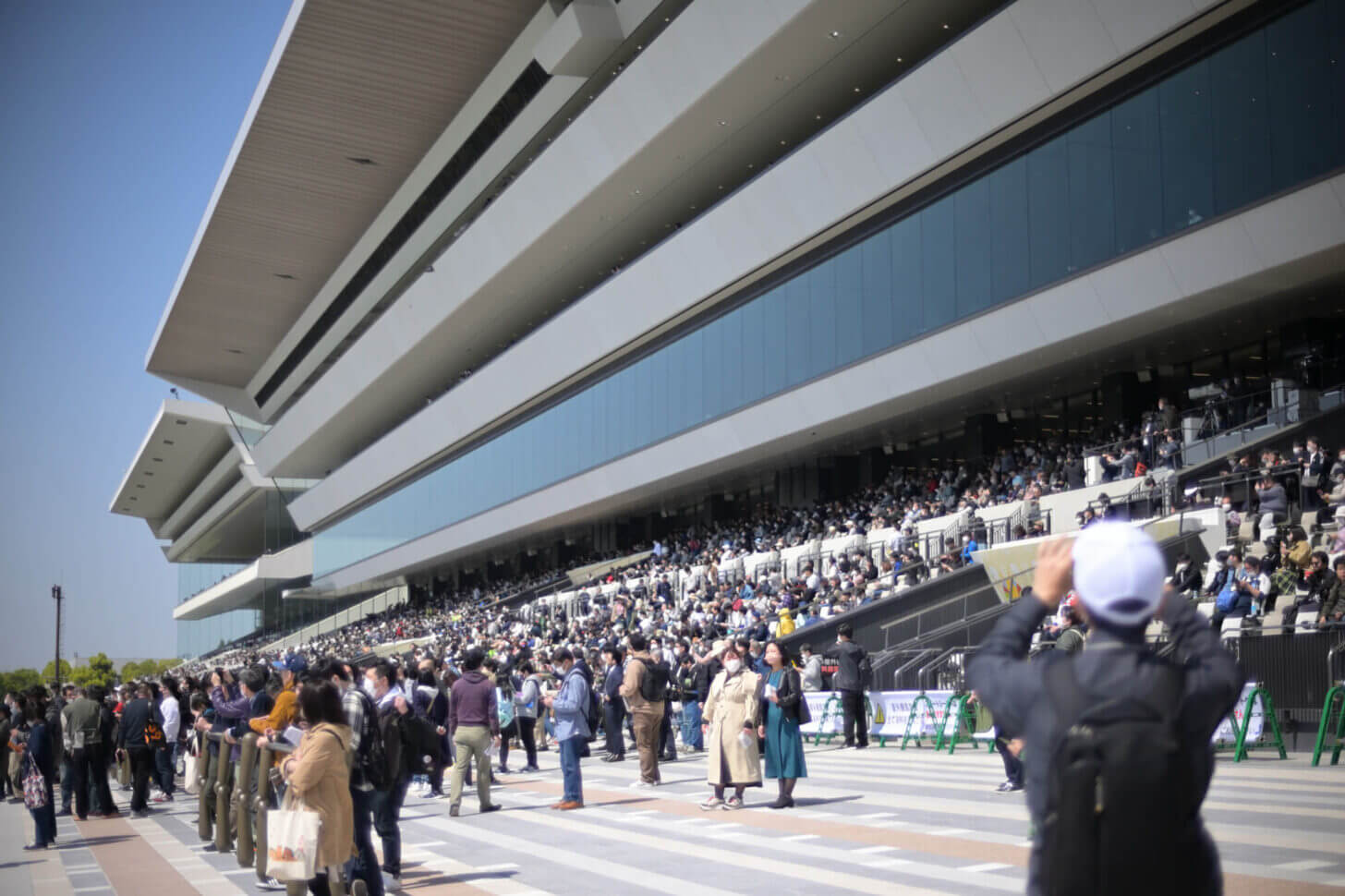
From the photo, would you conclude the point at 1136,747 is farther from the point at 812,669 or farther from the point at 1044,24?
the point at 1044,24

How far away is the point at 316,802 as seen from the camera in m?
7.35

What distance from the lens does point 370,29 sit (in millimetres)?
44062

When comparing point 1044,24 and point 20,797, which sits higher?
point 1044,24

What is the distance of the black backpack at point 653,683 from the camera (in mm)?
17281

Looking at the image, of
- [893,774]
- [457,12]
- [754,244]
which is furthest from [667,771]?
[457,12]

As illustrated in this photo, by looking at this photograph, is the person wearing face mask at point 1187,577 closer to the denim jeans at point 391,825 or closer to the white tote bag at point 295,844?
the denim jeans at point 391,825

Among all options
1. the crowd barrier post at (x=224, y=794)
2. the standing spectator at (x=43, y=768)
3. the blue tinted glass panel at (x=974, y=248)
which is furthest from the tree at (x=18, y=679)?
the crowd barrier post at (x=224, y=794)

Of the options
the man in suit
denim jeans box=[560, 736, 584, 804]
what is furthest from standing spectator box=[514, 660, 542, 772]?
denim jeans box=[560, 736, 584, 804]

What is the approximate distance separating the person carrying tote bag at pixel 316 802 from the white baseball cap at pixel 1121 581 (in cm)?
511

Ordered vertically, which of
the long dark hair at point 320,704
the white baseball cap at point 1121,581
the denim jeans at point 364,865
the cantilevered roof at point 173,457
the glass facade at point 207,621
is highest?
the cantilevered roof at point 173,457

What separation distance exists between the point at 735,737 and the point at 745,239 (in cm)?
2459

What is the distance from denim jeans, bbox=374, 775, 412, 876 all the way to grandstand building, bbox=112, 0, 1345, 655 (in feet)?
63.7

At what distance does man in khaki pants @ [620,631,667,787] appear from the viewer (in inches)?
668

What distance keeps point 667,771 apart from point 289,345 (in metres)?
60.9
